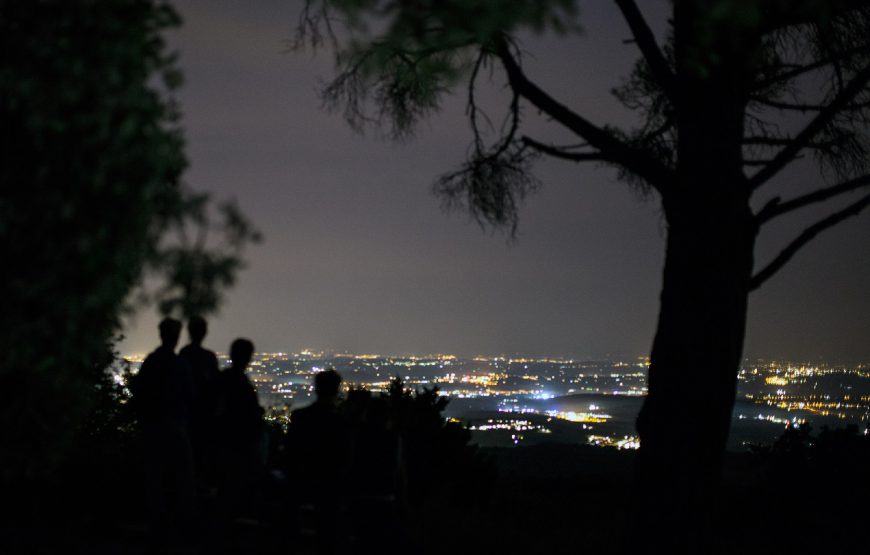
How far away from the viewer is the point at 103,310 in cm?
462

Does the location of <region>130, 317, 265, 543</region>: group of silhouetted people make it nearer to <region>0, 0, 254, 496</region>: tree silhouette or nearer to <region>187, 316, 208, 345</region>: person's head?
<region>187, 316, 208, 345</region>: person's head

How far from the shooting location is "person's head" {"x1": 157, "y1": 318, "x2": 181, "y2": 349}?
7.37 metres

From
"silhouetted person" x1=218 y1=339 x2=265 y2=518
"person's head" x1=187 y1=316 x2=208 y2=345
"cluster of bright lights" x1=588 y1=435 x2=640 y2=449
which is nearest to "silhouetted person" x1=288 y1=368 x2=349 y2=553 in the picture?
"silhouetted person" x1=218 y1=339 x2=265 y2=518

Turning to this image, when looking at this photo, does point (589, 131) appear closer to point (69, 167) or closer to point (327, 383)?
point (327, 383)

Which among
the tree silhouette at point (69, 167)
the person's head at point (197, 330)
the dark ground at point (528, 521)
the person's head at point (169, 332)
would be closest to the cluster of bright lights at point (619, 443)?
the dark ground at point (528, 521)

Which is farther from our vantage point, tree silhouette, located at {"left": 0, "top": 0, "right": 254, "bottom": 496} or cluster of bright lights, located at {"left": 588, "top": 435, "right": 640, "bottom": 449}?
cluster of bright lights, located at {"left": 588, "top": 435, "right": 640, "bottom": 449}

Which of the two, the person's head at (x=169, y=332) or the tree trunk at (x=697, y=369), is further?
the person's head at (x=169, y=332)

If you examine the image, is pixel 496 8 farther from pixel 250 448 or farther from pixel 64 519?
pixel 64 519

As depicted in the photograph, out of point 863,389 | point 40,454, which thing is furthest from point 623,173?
point 863,389

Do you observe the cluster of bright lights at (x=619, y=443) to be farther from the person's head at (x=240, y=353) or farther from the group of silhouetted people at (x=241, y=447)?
the person's head at (x=240, y=353)

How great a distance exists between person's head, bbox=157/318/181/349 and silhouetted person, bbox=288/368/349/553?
149 centimetres

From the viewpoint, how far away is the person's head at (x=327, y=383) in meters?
6.38

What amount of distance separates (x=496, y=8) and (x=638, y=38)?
4229 mm

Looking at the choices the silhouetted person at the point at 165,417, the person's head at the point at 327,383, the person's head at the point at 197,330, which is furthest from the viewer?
the person's head at the point at 197,330
